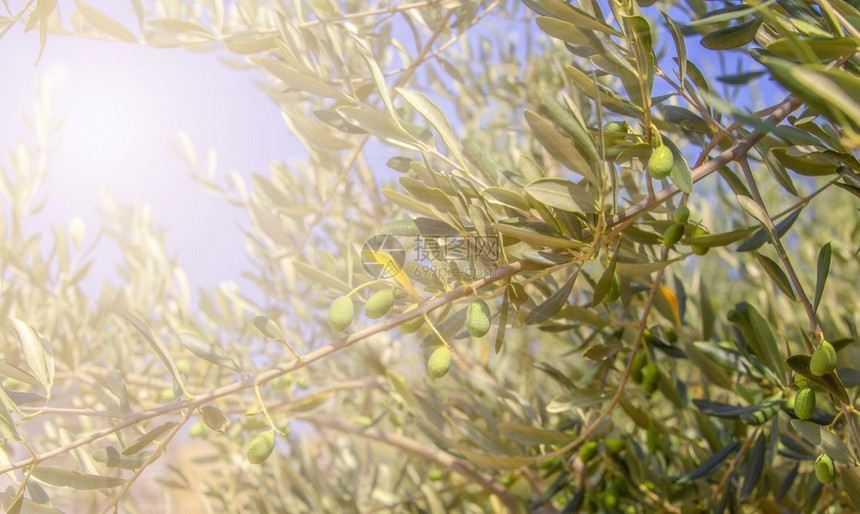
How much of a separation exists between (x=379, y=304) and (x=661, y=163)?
14.1 inches

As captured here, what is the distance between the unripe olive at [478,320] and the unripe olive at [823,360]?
37 cm

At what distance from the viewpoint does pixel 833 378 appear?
747 mm

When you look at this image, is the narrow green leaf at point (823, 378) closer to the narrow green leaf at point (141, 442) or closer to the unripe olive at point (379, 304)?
the unripe olive at point (379, 304)

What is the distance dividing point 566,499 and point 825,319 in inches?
33.0

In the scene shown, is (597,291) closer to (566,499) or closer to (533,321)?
(533,321)

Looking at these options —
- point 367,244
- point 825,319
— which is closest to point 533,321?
point 367,244

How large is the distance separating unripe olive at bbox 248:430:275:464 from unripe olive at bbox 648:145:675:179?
0.56 metres

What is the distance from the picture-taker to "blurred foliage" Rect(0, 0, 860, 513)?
0.73 metres

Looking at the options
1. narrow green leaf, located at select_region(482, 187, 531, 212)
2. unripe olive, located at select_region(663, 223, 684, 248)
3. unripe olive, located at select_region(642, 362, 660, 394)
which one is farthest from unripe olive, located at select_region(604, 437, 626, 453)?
narrow green leaf, located at select_region(482, 187, 531, 212)

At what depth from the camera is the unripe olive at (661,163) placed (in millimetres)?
677

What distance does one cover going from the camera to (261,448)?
76cm

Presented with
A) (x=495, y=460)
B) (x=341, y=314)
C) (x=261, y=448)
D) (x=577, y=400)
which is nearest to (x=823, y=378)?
(x=577, y=400)

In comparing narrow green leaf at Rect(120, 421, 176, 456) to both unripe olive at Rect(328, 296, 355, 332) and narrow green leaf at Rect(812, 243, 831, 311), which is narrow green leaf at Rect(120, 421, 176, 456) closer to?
unripe olive at Rect(328, 296, 355, 332)
